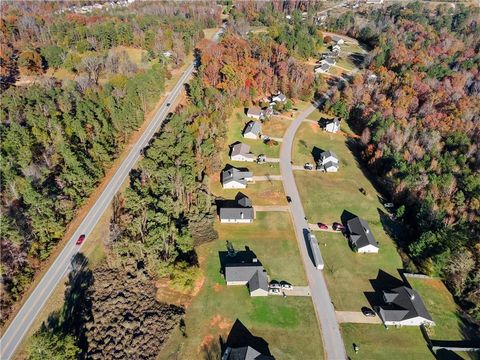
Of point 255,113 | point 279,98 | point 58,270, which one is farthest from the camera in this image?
point 279,98

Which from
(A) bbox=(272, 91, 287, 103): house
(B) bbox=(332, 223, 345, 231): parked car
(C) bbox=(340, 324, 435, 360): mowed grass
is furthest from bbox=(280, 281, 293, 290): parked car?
(A) bbox=(272, 91, 287, 103): house

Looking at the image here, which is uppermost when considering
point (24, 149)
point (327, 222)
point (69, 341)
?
point (24, 149)

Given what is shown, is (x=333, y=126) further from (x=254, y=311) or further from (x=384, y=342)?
(x=254, y=311)

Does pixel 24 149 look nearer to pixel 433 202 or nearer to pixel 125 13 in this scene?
pixel 433 202

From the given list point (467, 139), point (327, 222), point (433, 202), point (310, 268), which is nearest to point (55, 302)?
point (310, 268)

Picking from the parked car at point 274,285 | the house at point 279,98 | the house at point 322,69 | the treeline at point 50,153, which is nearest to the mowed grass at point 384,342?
the parked car at point 274,285

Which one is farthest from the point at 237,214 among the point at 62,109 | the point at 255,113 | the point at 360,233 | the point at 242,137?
the point at 62,109

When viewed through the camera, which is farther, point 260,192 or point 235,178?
point 235,178

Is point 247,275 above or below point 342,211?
above
